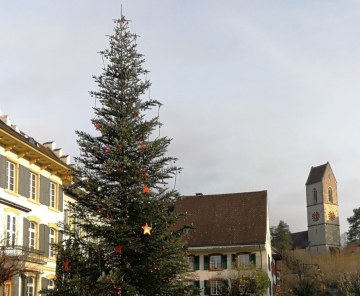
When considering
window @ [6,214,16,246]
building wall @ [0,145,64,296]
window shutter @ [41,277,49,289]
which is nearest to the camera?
window @ [6,214,16,246]

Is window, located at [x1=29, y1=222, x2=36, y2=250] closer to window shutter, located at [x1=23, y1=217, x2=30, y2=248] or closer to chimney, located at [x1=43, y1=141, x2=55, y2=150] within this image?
window shutter, located at [x1=23, y1=217, x2=30, y2=248]

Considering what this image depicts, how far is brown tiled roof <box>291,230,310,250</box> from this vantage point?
137875 millimetres

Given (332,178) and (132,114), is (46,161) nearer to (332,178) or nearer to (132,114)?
(132,114)

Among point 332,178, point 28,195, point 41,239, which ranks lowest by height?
point 41,239

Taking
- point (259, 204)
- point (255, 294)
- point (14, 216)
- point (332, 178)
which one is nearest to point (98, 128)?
point (14, 216)

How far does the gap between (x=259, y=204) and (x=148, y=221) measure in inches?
1417

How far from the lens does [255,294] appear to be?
152 ft

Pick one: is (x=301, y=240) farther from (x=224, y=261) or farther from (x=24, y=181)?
(x=24, y=181)

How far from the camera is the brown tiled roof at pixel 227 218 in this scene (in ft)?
176

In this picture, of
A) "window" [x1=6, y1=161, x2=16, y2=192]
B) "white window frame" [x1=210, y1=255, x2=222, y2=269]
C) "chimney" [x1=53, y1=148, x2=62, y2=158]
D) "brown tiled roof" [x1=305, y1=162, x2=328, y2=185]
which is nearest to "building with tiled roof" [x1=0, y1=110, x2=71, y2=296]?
"window" [x1=6, y1=161, x2=16, y2=192]

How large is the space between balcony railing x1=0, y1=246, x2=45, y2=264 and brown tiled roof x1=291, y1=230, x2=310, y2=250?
112489mm

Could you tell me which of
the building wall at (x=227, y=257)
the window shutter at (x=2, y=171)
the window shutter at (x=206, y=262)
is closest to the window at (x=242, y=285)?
the building wall at (x=227, y=257)

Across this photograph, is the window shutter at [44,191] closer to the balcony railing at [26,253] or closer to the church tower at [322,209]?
the balcony railing at [26,253]

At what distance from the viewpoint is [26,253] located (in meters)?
27.3
